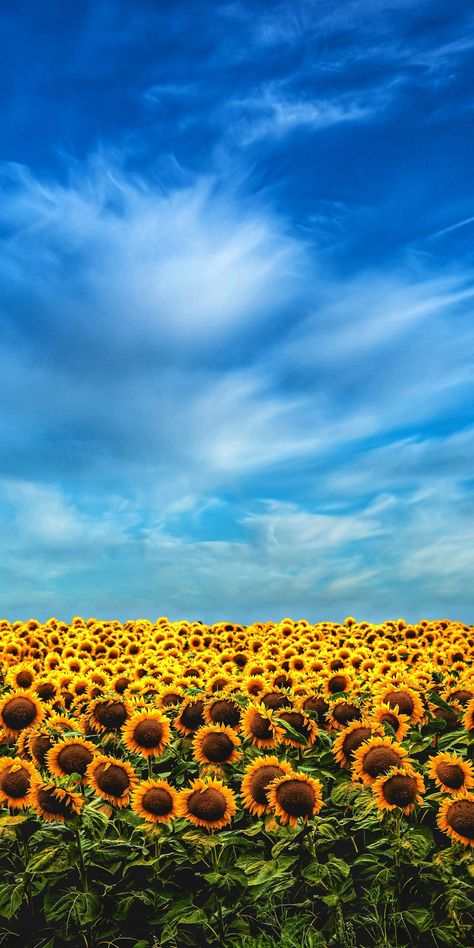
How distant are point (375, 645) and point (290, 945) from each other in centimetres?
1424

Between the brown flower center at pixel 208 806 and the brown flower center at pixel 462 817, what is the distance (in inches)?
73.5

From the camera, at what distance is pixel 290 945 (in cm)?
646

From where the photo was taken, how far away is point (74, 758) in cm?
746

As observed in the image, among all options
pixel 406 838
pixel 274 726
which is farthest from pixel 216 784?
pixel 406 838

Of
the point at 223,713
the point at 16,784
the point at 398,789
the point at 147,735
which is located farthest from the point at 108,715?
the point at 398,789

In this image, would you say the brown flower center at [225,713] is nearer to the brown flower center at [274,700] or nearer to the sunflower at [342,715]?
the brown flower center at [274,700]

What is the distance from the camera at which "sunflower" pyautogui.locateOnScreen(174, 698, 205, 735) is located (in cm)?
830

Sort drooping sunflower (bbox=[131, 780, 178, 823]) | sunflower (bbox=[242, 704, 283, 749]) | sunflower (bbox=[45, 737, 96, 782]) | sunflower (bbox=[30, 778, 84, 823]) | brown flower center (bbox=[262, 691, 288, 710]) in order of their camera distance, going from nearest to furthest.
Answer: sunflower (bbox=[30, 778, 84, 823]) < drooping sunflower (bbox=[131, 780, 178, 823]) < sunflower (bbox=[45, 737, 96, 782]) < sunflower (bbox=[242, 704, 283, 749]) < brown flower center (bbox=[262, 691, 288, 710])

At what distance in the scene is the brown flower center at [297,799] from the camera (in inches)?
261

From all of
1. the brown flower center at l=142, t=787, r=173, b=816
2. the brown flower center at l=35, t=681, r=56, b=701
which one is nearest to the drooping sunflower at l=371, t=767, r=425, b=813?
the brown flower center at l=142, t=787, r=173, b=816

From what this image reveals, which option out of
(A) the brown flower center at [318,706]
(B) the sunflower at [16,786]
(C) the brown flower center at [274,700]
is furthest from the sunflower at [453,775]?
(B) the sunflower at [16,786]

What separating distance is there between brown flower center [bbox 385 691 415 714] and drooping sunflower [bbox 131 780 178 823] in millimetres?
2728

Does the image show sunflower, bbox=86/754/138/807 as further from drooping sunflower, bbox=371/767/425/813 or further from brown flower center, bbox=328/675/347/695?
brown flower center, bbox=328/675/347/695

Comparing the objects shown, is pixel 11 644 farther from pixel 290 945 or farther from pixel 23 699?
pixel 290 945
